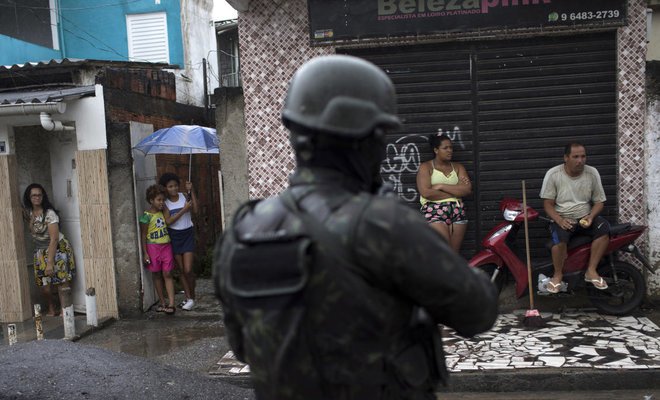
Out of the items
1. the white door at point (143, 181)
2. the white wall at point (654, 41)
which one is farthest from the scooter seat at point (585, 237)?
the white door at point (143, 181)

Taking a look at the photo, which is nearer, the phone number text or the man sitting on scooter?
the man sitting on scooter

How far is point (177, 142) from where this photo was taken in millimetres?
7949

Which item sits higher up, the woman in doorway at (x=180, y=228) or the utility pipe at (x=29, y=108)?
the utility pipe at (x=29, y=108)

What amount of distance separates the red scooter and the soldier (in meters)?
4.79

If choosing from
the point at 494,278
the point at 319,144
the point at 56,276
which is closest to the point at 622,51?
the point at 494,278

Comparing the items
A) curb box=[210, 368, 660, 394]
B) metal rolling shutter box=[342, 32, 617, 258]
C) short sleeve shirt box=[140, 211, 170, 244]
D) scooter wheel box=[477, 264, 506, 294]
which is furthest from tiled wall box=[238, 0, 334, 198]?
curb box=[210, 368, 660, 394]

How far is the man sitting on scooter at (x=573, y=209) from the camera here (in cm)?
618

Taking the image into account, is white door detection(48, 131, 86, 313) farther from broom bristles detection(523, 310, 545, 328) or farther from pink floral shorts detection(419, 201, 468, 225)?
broom bristles detection(523, 310, 545, 328)

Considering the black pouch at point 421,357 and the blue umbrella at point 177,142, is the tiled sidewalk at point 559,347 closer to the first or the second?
the blue umbrella at point 177,142

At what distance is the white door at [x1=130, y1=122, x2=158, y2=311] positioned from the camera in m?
7.75

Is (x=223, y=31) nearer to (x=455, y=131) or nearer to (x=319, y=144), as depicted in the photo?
(x=455, y=131)

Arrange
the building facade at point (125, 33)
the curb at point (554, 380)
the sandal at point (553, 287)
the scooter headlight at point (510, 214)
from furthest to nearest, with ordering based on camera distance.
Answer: the building facade at point (125, 33)
the scooter headlight at point (510, 214)
the sandal at point (553, 287)
the curb at point (554, 380)

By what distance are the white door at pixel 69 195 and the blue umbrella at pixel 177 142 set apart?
97 centimetres

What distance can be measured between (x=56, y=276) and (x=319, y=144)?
695 cm
